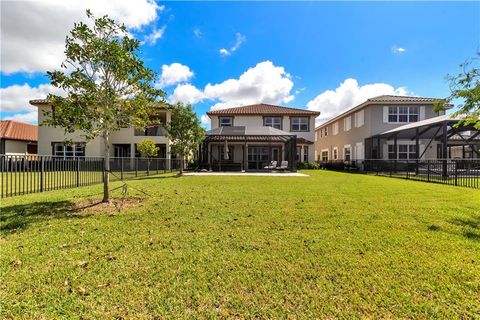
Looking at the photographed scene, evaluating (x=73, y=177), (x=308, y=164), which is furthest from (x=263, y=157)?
(x=73, y=177)

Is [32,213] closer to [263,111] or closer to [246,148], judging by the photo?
[246,148]

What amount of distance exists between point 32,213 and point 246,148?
61.1ft

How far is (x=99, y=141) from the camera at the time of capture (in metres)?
25.1

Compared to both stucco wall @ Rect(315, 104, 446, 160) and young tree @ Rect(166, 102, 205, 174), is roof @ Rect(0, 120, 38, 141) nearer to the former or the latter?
young tree @ Rect(166, 102, 205, 174)

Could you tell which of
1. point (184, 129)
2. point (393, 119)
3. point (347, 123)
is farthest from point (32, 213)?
point (347, 123)

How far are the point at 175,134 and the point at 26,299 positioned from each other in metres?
16.3

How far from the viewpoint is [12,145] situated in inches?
1093

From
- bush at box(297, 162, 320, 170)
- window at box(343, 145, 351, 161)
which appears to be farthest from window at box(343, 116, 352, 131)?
bush at box(297, 162, 320, 170)

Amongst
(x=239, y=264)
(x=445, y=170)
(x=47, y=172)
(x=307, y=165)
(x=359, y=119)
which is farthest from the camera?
(x=307, y=165)

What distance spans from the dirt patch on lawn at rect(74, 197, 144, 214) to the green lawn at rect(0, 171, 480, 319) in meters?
0.34

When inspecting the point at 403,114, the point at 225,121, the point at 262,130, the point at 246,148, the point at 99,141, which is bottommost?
the point at 246,148

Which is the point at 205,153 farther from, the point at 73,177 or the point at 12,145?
the point at 12,145

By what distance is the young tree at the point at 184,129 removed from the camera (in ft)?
59.9

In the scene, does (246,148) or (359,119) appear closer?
(246,148)
